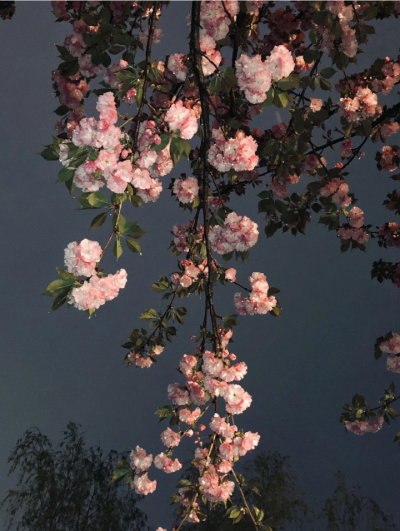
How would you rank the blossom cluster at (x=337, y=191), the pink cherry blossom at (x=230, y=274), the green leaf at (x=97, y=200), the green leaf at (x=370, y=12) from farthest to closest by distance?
1. the blossom cluster at (x=337, y=191)
2. the pink cherry blossom at (x=230, y=274)
3. the green leaf at (x=370, y=12)
4. the green leaf at (x=97, y=200)

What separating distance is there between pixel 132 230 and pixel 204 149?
565mm

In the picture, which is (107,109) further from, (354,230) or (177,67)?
(354,230)

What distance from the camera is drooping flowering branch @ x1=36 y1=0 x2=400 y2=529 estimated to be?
1.36 meters

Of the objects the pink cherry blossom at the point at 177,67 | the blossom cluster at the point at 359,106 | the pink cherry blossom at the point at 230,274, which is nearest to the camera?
the pink cherry blossom at the point at 177,67

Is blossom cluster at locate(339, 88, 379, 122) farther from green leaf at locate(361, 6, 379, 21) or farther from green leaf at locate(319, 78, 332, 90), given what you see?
green leaf at locate(361, 6, 379, 21)

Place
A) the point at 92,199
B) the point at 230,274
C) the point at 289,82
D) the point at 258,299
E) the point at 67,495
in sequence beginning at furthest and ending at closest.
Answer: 1. the point at 67,495
2. the point at 258,299
3. the point at 230,274
4. the point at 289,82
5. the point at 92,199

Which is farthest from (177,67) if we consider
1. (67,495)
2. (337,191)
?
(67,495)

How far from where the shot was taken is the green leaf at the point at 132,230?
1356 mm

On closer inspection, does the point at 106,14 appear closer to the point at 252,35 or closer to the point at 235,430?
the point at 252,35

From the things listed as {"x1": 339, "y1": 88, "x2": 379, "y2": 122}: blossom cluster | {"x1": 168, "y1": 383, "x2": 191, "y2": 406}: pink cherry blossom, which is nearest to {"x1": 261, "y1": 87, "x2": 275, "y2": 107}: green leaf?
{"x1": 339, "y1": 88, "x2": 379, "y2": 122}: blossom cluster

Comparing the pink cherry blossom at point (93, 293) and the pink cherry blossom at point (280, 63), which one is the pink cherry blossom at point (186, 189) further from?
the pink cherry blossom at point (93, 293)

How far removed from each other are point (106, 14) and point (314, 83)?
0.78 meters

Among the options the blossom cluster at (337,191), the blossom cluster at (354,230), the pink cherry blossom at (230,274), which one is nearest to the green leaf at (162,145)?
the pink cherry blossom at (230,274)

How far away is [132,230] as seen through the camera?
4.45ft
